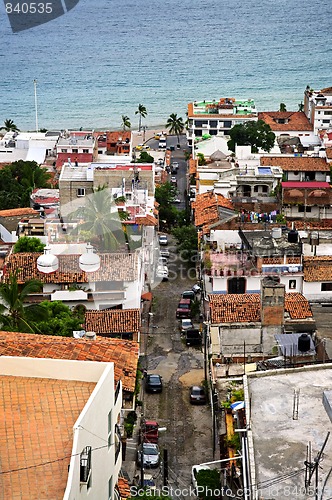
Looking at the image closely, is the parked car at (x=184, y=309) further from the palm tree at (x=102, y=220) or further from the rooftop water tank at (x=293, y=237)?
the rooftop water tank at (x=293, y=237)

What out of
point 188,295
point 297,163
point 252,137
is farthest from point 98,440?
point 252,137

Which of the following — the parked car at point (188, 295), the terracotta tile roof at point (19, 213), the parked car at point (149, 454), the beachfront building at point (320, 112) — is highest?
the beachfront building at point (320, 112)

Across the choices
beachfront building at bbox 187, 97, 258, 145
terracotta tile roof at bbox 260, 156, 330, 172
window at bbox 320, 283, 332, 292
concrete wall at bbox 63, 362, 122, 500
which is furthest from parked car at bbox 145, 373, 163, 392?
beachfront building at bbox 187, 97, 258, 145

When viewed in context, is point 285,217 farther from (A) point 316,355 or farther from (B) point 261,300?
(A) point 316,355

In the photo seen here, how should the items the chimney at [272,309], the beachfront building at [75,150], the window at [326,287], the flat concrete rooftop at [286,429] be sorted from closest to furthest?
the flat concrete rooftop at [286,429] < the chimney at [272,309] < the window at [326,287] < the beachfront building at [75,150]

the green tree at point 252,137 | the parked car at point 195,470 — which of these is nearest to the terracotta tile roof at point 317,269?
the parked car at point 195,470

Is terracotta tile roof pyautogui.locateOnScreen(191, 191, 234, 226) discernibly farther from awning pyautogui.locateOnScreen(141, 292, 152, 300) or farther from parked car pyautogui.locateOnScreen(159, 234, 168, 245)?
awning pyautogui.locateOnScreen(141, 292, 152, 300)

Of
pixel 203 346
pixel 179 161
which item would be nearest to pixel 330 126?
pixel 179 161

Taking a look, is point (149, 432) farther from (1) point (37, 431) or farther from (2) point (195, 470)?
(1) point (37, 431)

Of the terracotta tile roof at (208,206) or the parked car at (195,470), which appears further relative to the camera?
the terracotta tile roof at (208,206)
